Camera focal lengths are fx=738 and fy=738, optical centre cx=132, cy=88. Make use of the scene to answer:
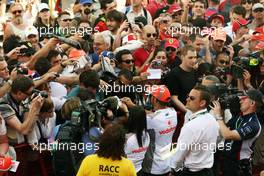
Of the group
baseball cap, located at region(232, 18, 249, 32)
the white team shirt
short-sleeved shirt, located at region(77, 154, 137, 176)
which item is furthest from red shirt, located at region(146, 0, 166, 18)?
short-sleeved shirt, located at region(77, 154, 137, 176)

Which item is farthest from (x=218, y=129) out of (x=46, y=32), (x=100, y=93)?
(x=46, y=32)

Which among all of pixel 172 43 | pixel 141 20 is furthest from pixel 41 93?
pixel 141 20

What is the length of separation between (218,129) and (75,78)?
232cm

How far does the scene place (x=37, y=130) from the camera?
8516mm

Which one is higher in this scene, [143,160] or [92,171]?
[92,171]

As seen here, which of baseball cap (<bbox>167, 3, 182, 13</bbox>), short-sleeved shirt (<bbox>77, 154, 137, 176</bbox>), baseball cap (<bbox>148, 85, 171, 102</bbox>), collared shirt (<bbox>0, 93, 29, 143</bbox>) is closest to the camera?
short-sleeved shirt (<bbox>77, 154, 137, 176</bbox>)

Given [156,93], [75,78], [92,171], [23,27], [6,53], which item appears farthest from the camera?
[23,27]

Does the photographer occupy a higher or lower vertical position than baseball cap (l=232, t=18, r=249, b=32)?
higher

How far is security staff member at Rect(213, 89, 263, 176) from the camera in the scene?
8.99 m

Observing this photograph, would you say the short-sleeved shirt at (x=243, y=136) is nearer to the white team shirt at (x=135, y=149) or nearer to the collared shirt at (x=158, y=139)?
the collared shirt at (x=158, y=139)

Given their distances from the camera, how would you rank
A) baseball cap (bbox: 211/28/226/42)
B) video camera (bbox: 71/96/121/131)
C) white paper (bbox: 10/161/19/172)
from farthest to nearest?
baseball cap (bbox: 211/28/226/42)
white paper (bbox: 10/161/19/172)
video camera (bbox: 71/96/121/131)

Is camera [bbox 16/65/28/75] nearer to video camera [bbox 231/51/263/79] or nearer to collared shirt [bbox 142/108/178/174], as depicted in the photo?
collared shirt [bbox 142/108/178/174]

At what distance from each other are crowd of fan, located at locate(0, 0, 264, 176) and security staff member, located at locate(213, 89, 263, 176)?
12mm

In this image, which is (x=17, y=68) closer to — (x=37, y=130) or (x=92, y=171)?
(x=37, y=130)
